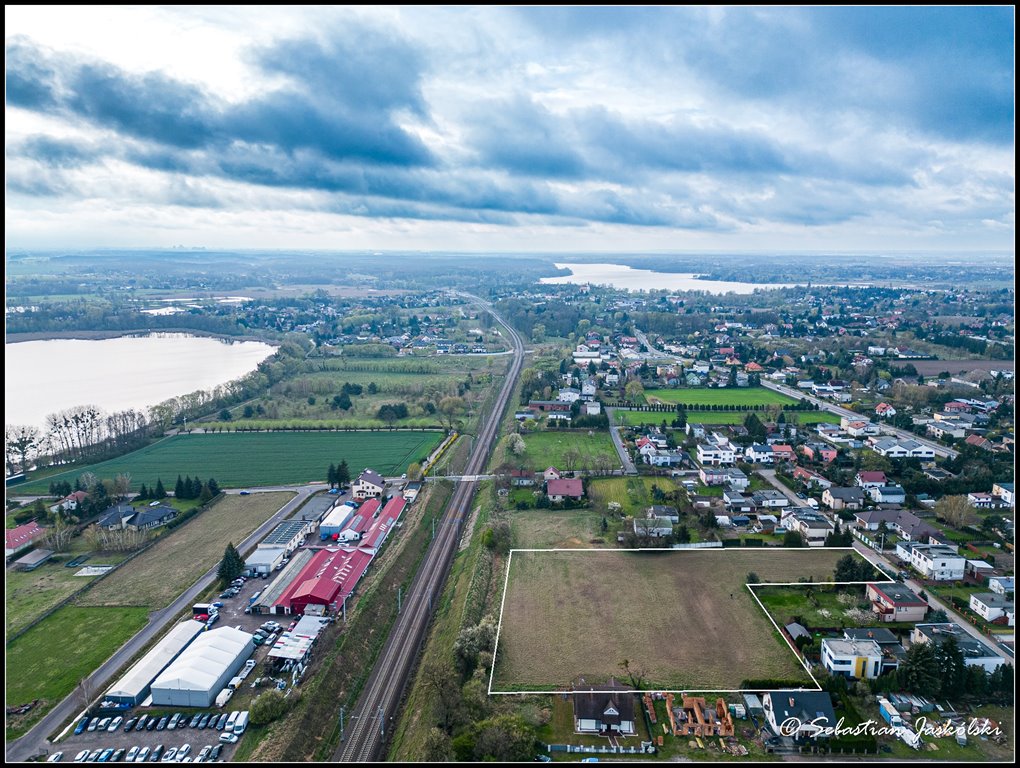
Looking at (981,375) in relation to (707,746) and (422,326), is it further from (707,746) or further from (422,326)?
(422,326)

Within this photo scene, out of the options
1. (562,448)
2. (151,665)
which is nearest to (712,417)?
(562,448)

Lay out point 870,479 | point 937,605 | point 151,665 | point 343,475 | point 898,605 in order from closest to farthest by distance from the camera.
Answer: point 151,665 → point 898,605 → point 937,605 → point 870,479 → point 343,475

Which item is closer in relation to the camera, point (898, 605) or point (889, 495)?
point (898, 605)

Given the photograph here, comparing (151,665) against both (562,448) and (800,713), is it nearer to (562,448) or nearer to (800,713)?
(800,713)

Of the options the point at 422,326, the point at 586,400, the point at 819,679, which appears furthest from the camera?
the point at 422,326

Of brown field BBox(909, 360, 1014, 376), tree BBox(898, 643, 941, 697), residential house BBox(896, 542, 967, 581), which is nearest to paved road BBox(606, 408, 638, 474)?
residential house BBox(896, 542, 967, 581)

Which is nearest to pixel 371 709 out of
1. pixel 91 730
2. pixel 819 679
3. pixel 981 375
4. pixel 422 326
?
pixel 91 730

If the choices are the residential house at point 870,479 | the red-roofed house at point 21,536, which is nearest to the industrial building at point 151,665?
the red-roofed house at point 21,536
